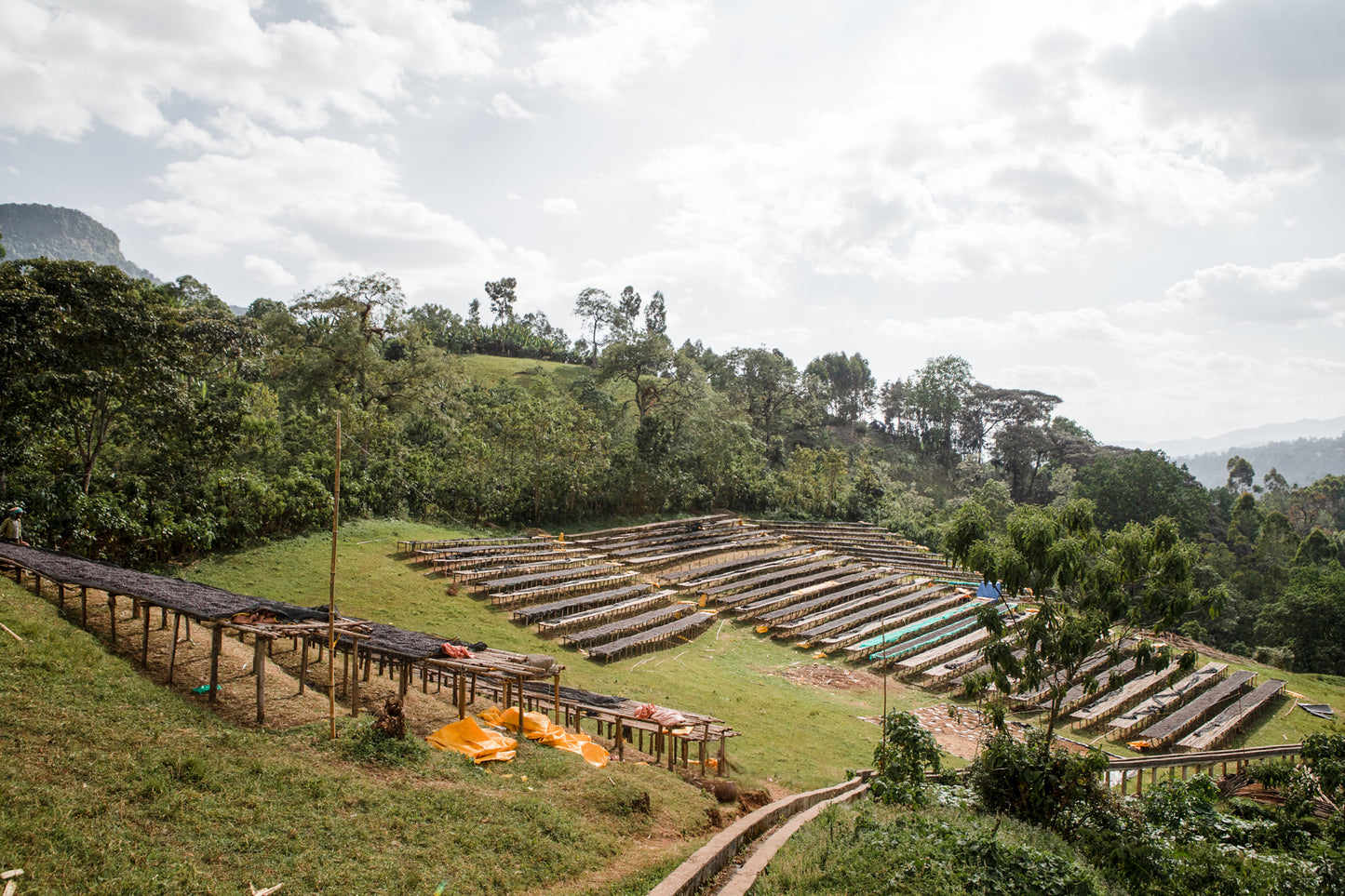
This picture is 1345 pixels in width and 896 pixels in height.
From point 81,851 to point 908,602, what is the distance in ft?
103

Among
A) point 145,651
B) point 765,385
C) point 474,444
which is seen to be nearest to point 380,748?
point 145,651

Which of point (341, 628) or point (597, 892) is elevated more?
point (341, 628)

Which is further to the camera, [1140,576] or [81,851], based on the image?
[1140,576]

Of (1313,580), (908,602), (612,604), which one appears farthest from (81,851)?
(1313,580)

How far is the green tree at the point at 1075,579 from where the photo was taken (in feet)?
35.7

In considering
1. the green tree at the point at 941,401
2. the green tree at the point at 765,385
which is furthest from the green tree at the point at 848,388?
the green tree at the point at 765,385

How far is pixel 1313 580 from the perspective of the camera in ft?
127

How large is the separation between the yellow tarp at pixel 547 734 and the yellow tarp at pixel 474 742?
79cm

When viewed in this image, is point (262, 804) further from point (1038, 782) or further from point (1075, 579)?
point (1075, 579)

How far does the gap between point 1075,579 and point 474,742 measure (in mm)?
10201

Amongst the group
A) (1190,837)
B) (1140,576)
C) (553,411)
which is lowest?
(1190,837)

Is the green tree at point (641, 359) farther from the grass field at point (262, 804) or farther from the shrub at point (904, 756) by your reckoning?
the shrub at point (904, 756)

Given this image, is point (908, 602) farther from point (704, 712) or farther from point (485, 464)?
point (485, 464)

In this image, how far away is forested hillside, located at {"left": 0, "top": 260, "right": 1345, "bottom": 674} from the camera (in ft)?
58.6
